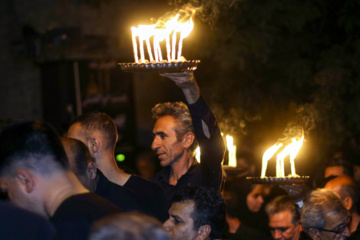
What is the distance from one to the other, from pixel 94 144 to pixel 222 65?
5.73 metres

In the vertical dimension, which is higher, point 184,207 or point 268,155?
point 268,155

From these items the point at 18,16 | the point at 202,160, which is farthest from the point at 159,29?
the point at 18,16

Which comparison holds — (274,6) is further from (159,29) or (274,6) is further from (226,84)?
(159,29)

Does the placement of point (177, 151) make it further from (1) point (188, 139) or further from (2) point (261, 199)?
(2) point (261, 199)

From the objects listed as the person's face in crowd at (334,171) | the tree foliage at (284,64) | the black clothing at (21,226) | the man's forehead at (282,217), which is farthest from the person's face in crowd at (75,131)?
the tree foliage at (284,64)

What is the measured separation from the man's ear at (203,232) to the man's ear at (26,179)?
126 centimetres

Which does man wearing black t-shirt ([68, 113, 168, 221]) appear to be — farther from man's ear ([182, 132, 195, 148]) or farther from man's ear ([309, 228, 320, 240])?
man's ear ([309, 228, 320, 240])

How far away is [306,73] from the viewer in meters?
10.6

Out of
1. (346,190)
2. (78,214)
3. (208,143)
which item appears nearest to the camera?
(78,214)

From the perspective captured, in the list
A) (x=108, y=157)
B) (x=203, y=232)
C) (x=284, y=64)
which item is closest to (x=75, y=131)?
(x=108, y=157)

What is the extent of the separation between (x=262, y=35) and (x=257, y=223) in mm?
3813

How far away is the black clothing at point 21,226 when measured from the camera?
2.35m

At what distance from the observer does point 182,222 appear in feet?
12.2

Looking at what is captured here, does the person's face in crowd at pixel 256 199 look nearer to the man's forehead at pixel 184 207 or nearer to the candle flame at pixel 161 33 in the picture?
the candle flame at pixel 161 33
